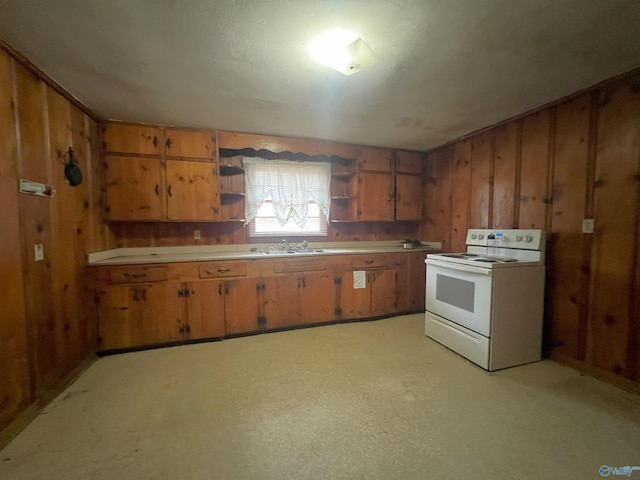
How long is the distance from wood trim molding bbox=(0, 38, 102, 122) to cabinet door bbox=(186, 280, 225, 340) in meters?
1.85

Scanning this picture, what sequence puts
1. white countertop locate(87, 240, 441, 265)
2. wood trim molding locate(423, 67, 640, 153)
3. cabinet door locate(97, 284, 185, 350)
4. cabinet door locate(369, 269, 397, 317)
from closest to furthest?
wood trim molding locate(423, 67, 640, 153)
cabinet door locate(97, 284, 185, 350)
white countertop locate(87, 240, 441, 265)
cabinet door locate(369, 269, 397, 317)

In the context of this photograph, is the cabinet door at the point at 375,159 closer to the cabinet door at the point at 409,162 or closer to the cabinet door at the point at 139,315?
the cabinet door at the point at 409,162

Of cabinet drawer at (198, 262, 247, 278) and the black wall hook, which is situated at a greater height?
the black wall hook

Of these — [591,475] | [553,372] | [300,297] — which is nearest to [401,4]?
[591,475]

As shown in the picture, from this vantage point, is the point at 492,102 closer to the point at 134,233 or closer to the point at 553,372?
the point at 553,372

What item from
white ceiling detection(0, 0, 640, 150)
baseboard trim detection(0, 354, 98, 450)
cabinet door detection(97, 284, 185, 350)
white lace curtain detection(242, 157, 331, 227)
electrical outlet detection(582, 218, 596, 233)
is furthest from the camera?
white lace curtain detection(242, 157, 331, 227)

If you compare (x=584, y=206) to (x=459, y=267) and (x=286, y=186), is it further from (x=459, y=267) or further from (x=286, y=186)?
(x=286, y=186)

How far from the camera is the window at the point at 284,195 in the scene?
3.33 meters

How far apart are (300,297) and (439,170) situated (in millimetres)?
2586

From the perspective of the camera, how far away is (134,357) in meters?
2.53

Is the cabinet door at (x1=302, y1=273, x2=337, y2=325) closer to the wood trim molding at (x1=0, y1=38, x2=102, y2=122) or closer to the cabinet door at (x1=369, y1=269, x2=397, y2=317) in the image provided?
the cabinet door at (x1=369, y1=269, x2=397, y2=317)

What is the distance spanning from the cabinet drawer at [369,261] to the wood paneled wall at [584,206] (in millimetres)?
1275

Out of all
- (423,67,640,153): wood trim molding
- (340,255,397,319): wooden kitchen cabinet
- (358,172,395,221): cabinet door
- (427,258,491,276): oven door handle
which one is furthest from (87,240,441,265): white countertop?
(423,67,640,153): wood trim molding

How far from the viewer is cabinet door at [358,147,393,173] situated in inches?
143
